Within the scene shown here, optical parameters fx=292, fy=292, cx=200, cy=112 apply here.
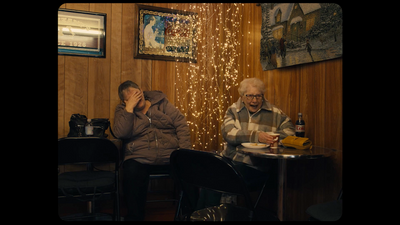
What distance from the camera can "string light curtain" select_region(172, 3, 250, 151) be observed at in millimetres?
3426

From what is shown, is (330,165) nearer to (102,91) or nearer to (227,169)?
(227,169)

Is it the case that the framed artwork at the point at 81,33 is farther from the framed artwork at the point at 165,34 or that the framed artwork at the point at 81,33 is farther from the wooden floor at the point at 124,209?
the wooden floor at the point at 124,209

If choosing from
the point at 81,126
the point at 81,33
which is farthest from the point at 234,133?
the point at 81,33

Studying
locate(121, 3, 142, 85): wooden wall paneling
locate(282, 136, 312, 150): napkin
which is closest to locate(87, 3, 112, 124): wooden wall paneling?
locate(121, 3, 142, 85): wooden wall paneling

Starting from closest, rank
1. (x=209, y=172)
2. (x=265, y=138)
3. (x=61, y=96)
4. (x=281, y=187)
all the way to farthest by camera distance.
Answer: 1. (x=209, y=172)
2. (x=281, y=187)
3. (x=265, y=138)
4. (x=61, y=96)

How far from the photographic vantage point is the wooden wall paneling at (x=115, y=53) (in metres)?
3.14

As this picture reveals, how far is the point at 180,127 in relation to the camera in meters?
2.82

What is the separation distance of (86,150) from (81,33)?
1339 mm

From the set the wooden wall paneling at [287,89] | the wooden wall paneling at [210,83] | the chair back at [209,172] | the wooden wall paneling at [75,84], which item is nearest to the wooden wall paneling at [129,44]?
the wooden wall paneling at [210,83]

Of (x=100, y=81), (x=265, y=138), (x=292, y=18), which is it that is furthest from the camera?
(x=100, y=81)

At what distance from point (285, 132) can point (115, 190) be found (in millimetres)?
1465

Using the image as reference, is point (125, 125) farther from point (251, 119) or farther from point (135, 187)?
point (251, 119)

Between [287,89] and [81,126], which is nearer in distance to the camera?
[81,126]

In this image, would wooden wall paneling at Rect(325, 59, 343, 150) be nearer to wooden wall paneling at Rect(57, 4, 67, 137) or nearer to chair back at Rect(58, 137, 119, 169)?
chair back at Rect(58, 137, 119, 169)
